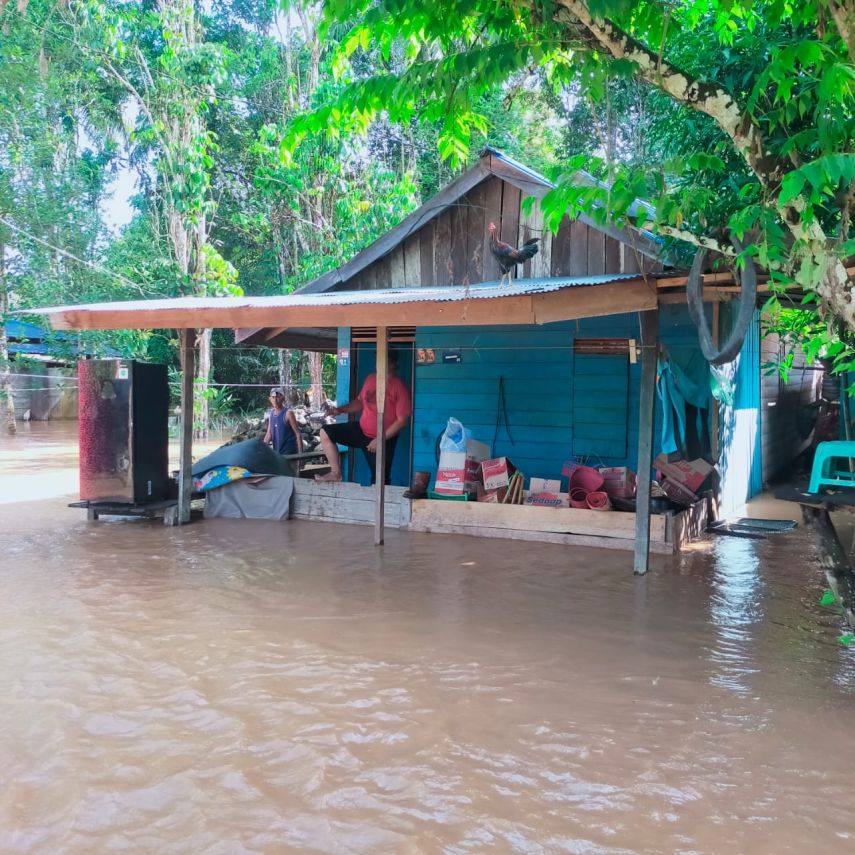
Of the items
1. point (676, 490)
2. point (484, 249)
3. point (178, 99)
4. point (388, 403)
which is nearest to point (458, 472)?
point (388, 403)

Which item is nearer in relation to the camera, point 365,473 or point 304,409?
point 365,473

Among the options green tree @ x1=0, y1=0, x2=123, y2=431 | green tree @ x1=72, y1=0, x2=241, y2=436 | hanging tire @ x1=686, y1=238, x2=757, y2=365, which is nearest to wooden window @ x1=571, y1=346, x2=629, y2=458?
hanging tire @ x1=686, y1=238, x2=757, y2=365

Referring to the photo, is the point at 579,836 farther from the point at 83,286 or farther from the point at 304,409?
the point at 83,286

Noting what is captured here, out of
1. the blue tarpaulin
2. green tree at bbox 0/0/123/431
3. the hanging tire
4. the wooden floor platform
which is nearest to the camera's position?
the hanging tire

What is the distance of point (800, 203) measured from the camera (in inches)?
163

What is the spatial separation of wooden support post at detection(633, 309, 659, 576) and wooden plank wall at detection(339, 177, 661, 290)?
173 centimetres

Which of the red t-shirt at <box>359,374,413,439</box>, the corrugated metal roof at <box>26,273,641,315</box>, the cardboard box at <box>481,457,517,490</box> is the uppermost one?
the corrugated metal roof at <box>26,273,641,315</box>

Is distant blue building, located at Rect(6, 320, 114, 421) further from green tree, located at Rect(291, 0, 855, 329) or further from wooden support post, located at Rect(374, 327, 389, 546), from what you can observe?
green tree, located at Rect(291, 0, 855, 329)

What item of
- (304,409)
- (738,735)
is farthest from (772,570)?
(304,409)

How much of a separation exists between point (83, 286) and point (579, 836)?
69.9 ft

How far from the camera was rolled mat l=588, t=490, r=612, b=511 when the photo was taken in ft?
25.9

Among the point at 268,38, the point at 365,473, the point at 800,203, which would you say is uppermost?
the point at 268,38

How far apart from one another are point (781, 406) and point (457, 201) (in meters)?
7.14

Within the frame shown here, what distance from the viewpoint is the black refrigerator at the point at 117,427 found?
8789 mm
